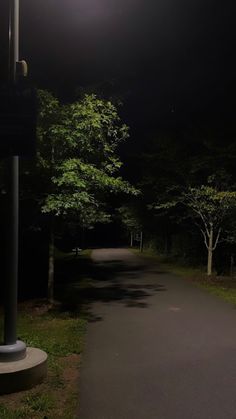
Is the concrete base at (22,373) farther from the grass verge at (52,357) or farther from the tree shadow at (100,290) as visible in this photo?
Result: the tree shadow at (100,290)

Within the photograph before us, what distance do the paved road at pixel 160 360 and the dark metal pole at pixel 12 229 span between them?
120cm

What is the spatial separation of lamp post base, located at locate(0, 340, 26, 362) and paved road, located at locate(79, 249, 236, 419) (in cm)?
86

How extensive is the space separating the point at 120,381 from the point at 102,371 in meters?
0.58

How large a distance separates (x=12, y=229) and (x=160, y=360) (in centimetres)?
300

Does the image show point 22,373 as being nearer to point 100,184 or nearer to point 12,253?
point 12,253

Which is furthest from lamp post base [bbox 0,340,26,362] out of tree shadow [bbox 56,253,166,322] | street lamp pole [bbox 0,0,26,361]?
tree shadow [bbox 56,253,166,322]

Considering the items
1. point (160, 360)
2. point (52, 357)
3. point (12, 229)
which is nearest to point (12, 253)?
point (12, 229)

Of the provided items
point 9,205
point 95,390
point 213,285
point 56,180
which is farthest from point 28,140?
point 213,285

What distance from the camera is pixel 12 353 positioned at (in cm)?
616

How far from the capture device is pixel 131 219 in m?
48.0

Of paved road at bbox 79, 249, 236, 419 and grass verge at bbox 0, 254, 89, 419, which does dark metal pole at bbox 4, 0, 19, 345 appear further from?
paved road at bbox 79, 249, 236, 419

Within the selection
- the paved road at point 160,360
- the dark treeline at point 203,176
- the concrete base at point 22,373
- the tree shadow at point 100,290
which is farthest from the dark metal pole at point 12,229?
the dark treeline at point 203,176

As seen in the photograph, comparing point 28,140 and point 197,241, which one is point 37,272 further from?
point 28,140

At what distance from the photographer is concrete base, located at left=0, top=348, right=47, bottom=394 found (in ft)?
19.1
